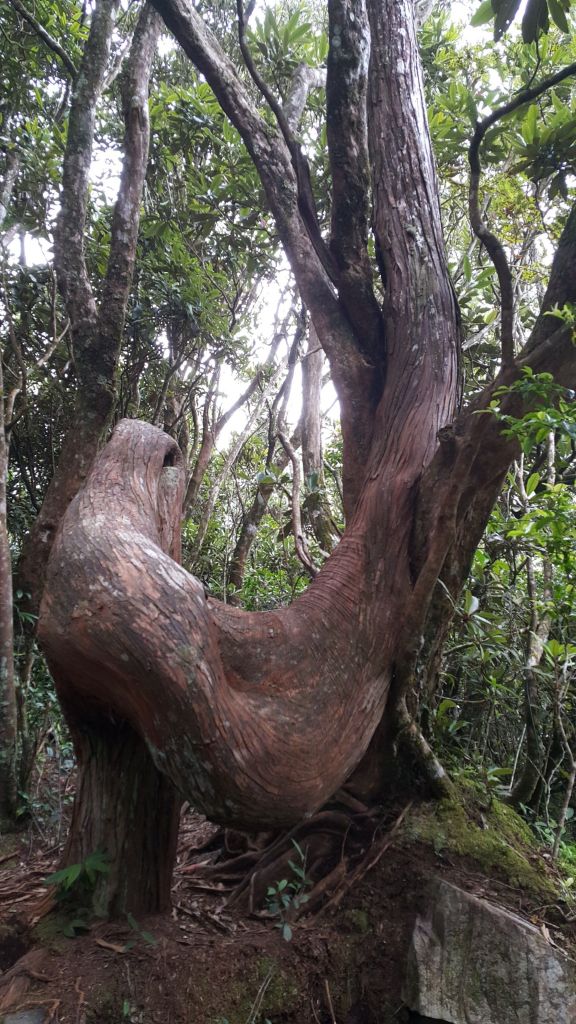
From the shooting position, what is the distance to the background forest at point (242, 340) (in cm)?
313

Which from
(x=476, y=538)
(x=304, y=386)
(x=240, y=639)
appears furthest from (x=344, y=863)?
(x=304, y=386)

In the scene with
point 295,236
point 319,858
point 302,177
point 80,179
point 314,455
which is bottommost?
point 319,858

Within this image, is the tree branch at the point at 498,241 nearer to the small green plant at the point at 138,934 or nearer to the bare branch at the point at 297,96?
the small green plant at the point at 138,934

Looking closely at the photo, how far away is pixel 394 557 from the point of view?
2697 millimetres

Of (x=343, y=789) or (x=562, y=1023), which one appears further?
(x=343, y=789)

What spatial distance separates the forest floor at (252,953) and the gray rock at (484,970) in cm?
8

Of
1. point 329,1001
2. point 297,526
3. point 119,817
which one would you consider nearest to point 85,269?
point 297,526

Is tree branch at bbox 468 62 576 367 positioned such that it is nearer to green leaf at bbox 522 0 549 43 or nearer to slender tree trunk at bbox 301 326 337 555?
green leaf at bbox 522 0 549 43

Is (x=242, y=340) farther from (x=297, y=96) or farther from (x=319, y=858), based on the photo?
(x=319, y=858)

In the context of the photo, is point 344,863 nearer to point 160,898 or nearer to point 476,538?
point 160,898

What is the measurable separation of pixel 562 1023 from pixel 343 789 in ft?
3.57

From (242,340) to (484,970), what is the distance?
19.1 feet

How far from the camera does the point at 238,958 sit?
7.40ft

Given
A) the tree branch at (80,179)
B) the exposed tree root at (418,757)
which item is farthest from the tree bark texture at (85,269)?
the exposed tree root at (418,757)
